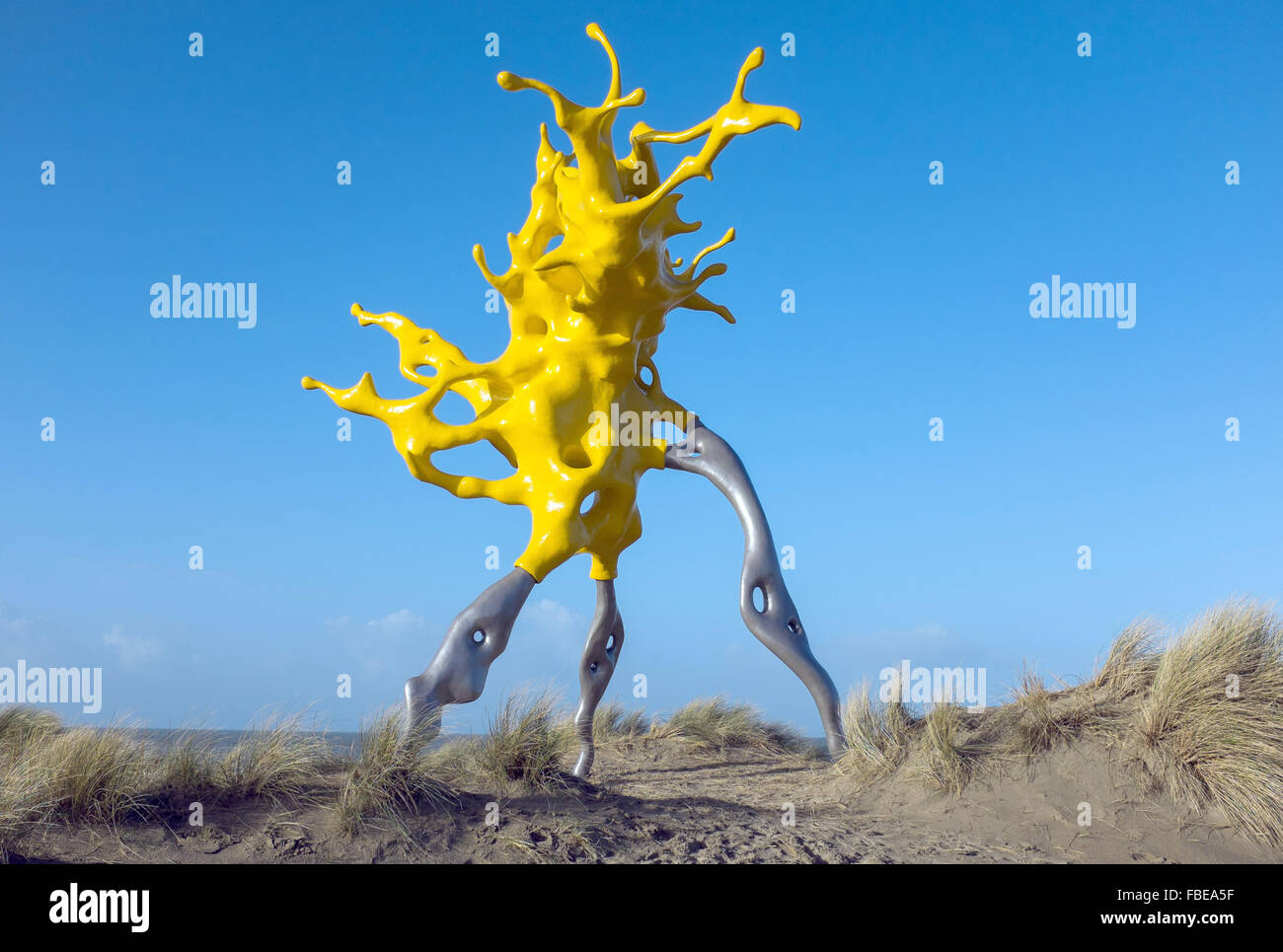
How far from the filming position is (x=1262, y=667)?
23.0 feet

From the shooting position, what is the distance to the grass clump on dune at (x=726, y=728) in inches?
440

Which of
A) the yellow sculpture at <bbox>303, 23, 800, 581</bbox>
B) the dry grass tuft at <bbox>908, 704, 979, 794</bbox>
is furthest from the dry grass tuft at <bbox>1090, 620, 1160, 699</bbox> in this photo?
the yellow sculpture at <bbox>303, 23, 800, 581</bbox>

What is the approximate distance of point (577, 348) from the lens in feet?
25.7

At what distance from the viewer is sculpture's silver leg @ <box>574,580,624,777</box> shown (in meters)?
8.92

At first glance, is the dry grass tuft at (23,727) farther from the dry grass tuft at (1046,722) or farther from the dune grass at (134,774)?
the dry grass tuft at (1046,722)

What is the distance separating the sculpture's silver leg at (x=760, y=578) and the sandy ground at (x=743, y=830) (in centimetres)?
78

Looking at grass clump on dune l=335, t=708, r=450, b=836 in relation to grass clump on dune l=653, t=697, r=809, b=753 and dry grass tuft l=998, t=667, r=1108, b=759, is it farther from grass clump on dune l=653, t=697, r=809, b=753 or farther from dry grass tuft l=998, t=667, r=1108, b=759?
grass clump on dune l=653, t=697, r=809, b=753

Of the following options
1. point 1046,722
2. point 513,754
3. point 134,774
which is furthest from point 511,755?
point 1046,722

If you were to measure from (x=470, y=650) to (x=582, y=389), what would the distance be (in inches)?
90.5

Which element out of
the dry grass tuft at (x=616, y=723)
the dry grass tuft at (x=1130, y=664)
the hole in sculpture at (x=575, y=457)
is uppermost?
the hole in sculpture at (x=575, y=457)

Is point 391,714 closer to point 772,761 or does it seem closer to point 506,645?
point 506,645

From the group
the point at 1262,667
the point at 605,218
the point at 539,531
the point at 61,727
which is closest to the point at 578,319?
the point at 605,218

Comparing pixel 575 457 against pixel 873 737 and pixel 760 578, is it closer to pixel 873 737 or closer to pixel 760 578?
pixel 760 578

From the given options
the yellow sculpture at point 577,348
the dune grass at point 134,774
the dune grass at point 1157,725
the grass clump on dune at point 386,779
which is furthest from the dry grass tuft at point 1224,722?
the dune grass at point 134,774
